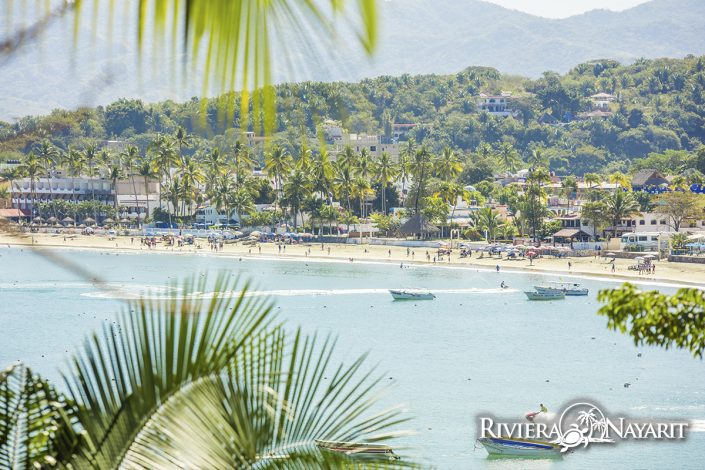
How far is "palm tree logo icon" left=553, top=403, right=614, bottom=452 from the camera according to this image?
97.5 ft

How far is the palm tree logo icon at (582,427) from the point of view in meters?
29.7

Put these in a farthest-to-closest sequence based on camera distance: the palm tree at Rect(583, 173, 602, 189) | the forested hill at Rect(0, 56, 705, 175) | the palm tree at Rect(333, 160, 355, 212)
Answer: the forested hill at Rect(0, 56, 705, 175), the palm tree at Rect(583, 173, 602, 189), the palm tree at Rect(333, 160, 355, 212)

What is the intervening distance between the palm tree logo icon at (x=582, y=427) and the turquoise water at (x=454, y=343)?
0.61 meters

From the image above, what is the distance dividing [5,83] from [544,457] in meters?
26.8

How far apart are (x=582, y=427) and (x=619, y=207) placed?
1808 inches

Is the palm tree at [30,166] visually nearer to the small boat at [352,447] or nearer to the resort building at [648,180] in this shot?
the small boat at [352,447]

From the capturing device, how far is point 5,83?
2.19m

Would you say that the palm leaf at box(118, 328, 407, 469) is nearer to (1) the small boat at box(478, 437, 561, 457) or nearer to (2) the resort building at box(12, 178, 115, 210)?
(1) the small boat at box(478, 437, 561, 457)

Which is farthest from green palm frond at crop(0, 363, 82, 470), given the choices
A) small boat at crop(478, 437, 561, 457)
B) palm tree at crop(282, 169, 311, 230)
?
palm tree at crop(282, 169, 311, 230)

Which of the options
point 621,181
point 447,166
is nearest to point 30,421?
point 447,166

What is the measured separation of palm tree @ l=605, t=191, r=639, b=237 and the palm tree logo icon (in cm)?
4350

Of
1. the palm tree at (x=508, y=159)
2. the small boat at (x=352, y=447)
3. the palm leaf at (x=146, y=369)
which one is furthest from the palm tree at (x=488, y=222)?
the palm leaf at (x=146, y=369)

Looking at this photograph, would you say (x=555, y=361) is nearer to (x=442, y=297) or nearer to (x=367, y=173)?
(x=442, y=297)

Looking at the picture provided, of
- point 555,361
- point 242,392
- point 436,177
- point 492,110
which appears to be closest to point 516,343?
point 555,361
